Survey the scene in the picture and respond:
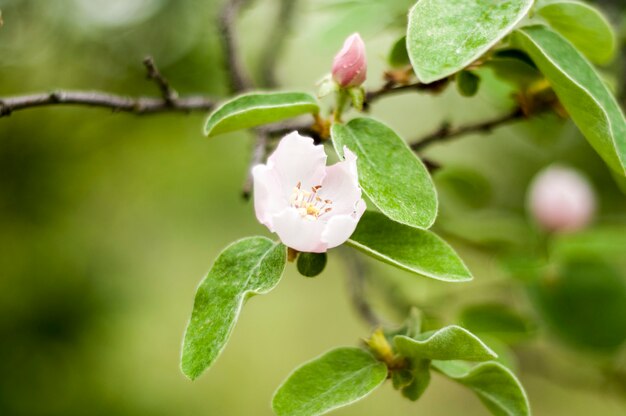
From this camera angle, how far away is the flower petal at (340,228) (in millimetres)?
499

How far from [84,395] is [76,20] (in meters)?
0.94

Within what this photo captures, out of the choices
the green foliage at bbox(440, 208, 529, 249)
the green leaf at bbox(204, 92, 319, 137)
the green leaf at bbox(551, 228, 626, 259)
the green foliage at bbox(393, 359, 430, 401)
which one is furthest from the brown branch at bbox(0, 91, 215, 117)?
the green leaf at bbox(551, 228, 626, 259)

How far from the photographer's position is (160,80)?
73 centimetres

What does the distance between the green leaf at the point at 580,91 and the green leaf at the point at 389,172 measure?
13cm

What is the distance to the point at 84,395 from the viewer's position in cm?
174

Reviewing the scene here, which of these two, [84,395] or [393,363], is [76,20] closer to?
[84,395]

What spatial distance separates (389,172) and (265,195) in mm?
99

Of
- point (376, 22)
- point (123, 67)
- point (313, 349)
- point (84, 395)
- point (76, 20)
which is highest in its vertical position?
point (376, 22)

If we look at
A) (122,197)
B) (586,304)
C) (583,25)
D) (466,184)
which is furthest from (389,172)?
(122,197)

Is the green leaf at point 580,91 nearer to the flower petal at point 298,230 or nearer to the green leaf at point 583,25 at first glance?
the green leaf at point 583,25

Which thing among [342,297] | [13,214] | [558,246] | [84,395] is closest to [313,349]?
[342,297]

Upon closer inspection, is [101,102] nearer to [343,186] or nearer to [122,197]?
[343,186]

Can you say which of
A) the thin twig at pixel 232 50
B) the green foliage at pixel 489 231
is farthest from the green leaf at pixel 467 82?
the green foliage at pixel 489 231

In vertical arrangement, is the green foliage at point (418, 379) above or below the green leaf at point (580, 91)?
below
